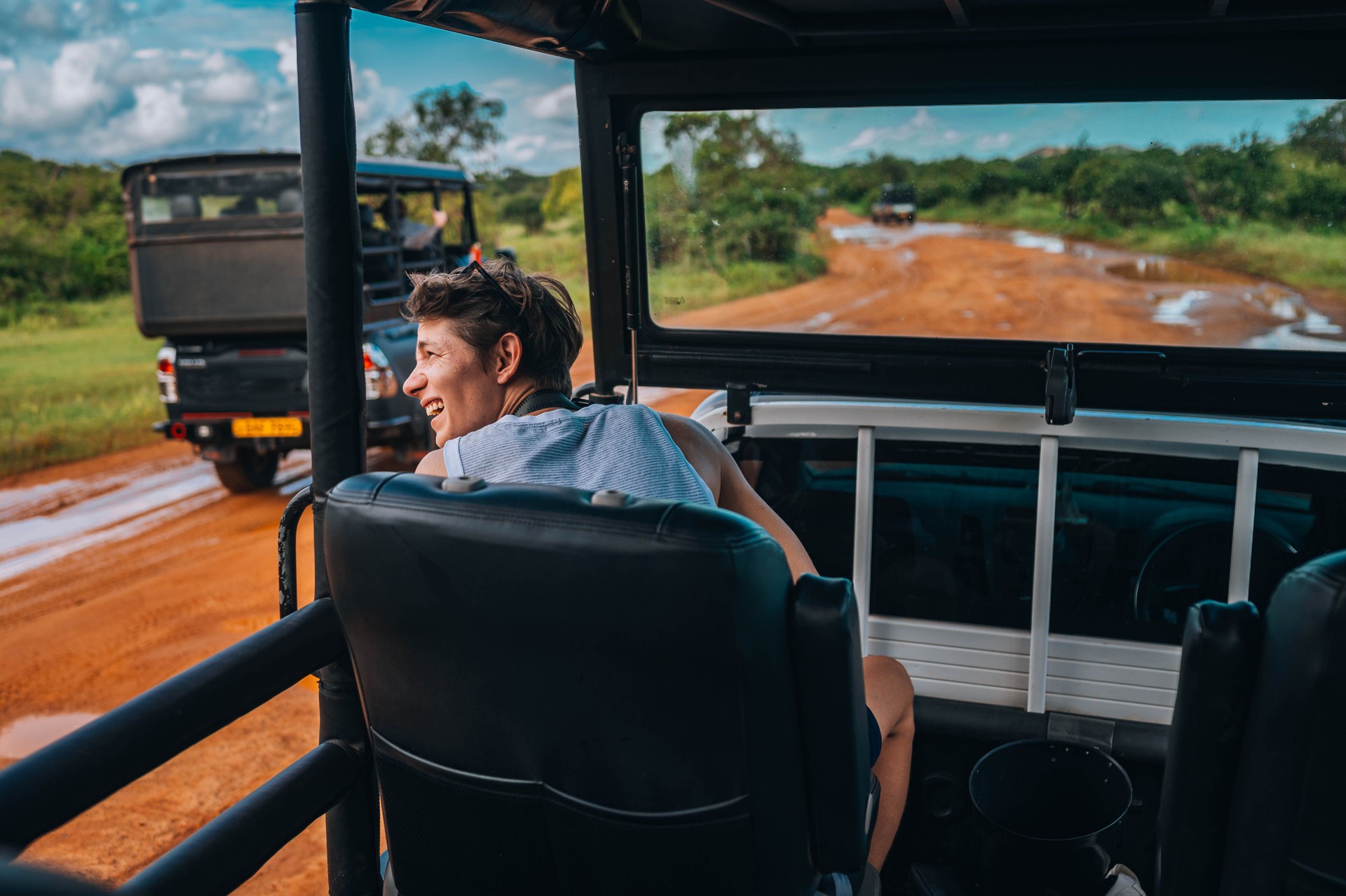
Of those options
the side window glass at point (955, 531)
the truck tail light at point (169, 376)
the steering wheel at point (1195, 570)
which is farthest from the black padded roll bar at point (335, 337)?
the truck tail light at point (169, 376)

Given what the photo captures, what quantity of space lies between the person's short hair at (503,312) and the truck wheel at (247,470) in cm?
703

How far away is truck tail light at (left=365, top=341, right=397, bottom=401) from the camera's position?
8070mm

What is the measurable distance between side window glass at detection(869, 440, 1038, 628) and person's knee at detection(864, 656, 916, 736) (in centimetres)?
44

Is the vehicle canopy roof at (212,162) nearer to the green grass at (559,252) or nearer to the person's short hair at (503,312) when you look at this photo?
the green grass at (559,252)

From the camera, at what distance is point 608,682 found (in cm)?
147

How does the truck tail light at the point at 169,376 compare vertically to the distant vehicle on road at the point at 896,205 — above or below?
below

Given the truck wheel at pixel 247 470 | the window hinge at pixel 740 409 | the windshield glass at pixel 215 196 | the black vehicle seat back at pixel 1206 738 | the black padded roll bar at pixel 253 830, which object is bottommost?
the truck wheel at pixel 247 470

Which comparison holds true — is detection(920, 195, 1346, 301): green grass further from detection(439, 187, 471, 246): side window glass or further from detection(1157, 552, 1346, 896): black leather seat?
detection(439, 187, 471, 246): side window glass

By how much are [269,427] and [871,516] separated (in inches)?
252

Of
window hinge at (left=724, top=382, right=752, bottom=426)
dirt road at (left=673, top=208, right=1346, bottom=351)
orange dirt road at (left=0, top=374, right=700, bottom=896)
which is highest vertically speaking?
dirt road at (left=673, top=208, right=1346, bottom=351)

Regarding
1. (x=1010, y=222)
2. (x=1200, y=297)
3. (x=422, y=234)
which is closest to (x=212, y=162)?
(x=422, y=234)

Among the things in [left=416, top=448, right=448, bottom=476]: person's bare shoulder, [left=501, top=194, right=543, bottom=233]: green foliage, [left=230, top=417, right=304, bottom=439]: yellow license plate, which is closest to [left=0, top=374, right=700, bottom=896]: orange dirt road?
[left=230, top=417, right=304, bottom=439]: yellow license plate

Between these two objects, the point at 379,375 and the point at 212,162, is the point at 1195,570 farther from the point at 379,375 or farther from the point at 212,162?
the point at 212,162

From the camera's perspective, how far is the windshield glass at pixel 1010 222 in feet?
8.97
